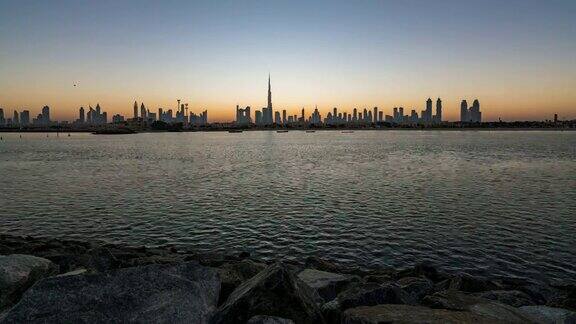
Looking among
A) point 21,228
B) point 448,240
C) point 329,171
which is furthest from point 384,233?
point 329,171

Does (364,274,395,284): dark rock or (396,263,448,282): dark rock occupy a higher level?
(364,274,395,284): dark rock

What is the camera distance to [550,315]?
9289 millimetres

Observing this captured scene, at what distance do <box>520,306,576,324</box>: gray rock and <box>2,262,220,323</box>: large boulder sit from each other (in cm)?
707

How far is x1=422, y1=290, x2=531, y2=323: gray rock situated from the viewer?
814 cm

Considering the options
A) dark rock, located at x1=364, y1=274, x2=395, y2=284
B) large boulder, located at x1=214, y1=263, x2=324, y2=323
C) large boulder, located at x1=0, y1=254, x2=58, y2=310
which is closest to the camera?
large boulder, located at x1=214, y1=263, x2=324, y2=323

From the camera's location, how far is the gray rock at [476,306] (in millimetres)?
8140

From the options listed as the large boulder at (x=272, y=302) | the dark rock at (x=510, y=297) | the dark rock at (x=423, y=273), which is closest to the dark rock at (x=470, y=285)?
the dark rock at (x=510, y=297)

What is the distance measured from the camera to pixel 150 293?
750cm

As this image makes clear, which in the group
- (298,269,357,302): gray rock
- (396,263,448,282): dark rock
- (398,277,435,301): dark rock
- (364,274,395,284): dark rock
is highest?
(298,269,357,302): gray rock

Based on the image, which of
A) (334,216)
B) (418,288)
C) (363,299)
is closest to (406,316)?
(363,299)

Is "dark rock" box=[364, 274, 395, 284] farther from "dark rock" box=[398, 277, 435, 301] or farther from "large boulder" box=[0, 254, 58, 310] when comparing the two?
"large boulder" box=[0, 254, 58, 310]

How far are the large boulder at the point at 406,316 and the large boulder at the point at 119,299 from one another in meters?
2.89

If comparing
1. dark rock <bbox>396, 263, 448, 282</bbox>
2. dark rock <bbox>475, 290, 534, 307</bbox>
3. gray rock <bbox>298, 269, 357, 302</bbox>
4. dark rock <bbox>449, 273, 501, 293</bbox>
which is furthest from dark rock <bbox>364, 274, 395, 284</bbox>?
dark rock <bbox>475, 290, 534, 307</bbox>

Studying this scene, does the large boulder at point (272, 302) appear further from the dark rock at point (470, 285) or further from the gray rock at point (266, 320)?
the dark rock at point (470, 285)
